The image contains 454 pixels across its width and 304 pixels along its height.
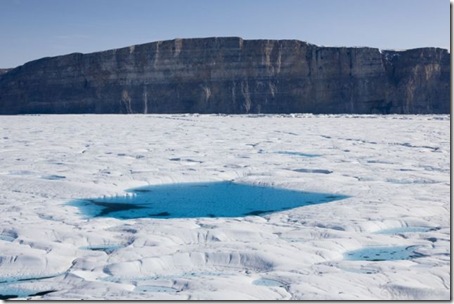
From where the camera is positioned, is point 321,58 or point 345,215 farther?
point 321,58

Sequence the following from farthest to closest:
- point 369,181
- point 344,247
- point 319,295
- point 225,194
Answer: point 369,181 → point 225,194 → point 344,247 → point 319,295

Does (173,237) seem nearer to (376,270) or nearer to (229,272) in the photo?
(229,272)

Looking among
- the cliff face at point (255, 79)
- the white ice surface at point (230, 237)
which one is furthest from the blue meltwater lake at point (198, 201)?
the cliff face at point (255, 79)

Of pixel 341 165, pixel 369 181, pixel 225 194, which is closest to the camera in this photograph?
pixel 225 194

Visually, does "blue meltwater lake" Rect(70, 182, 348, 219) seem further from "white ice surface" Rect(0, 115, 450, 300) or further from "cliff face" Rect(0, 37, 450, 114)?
"cliff face" Rect(0, 37, 450, 114)

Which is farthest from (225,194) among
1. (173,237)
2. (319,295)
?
(319,295)

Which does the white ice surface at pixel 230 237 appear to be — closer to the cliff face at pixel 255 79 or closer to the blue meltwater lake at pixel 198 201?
the blue meltwater lake at pixel 198 201
